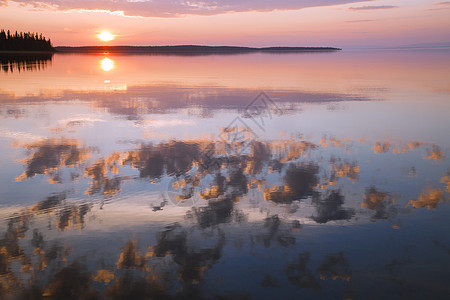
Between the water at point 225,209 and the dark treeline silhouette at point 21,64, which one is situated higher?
the dark treeline silhouette at point 21,64

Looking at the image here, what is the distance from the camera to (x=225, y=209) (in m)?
9.91

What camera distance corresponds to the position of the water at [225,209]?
22.7 feet

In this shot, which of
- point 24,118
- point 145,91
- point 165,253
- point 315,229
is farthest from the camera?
point 145,91

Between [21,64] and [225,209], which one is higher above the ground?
[21,64]

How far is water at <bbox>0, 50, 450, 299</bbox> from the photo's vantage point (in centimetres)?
693

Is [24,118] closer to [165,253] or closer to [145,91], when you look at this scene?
[145,91]

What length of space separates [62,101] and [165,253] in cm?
2463

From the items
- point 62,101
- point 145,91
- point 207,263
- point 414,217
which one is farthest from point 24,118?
point 414,217

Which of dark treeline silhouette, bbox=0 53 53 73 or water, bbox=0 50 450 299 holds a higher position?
dark treeline silhouette, bbox=0 53 53 73

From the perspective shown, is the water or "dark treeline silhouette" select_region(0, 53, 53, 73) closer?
the water

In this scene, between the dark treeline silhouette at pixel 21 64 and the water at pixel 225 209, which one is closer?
the water at pixel 225 209

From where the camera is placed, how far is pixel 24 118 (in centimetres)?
2219

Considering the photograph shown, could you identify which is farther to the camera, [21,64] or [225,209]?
[21,64]

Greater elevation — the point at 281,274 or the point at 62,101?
the point at 62,101
